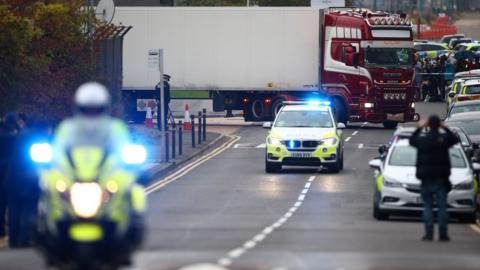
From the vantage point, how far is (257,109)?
53594 millimetres

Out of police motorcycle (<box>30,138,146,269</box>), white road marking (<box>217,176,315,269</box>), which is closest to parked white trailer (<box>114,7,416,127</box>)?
white road marking (<box>217,176,315,269</box>)

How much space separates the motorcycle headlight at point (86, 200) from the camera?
1261 centimetres

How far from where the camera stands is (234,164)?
129ft

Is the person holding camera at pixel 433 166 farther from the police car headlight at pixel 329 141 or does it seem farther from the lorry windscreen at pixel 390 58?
the lorry windscreen at pixel 390 58

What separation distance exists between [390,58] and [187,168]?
1545 cm

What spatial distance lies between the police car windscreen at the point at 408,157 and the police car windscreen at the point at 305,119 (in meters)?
11.2

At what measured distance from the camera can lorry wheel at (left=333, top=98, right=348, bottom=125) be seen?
51.6 metres

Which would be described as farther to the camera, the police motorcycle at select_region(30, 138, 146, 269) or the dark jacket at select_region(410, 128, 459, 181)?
the dark jacket at select_region(410, 128, 459, 181)

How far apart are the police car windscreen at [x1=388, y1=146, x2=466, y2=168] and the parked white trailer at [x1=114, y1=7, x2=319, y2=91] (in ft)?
89.6

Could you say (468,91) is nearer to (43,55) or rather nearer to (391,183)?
(43,55)

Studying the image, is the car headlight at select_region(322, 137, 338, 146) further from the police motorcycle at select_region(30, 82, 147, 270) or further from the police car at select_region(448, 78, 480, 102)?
the police motorcycle at select_region(30, 82, 147, 270)

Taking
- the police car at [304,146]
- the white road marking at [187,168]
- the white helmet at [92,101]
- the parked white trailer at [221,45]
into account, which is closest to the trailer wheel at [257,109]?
the parked white trailer at [221,45]

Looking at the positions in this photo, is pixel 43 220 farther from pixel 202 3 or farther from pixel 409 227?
pixel 202 3

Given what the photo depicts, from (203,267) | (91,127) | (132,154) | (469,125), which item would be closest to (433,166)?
(203,267)
